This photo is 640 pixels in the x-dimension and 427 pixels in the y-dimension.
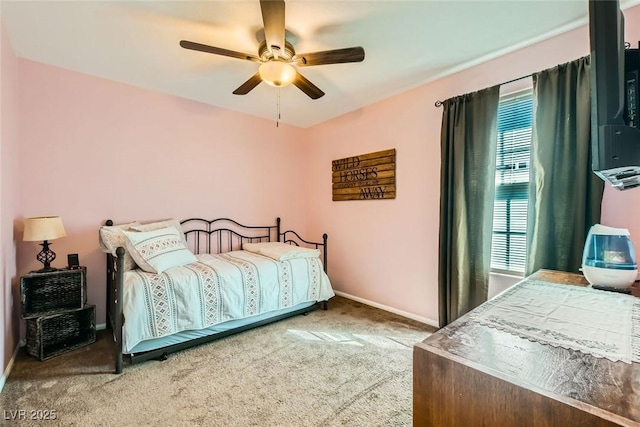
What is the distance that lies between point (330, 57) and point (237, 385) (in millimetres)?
2262

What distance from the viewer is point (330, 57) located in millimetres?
1944

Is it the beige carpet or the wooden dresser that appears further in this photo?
the beige carpet

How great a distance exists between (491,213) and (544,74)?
3.46 ft

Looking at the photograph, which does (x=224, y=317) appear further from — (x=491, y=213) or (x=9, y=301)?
(x=491, y=213)

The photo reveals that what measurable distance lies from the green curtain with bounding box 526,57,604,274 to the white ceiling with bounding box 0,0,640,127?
1.35 feet

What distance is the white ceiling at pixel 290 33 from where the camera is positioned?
5.89ft

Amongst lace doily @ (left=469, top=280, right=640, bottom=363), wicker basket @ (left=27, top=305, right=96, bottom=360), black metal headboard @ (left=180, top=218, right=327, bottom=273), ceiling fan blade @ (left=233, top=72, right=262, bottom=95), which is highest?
ceiling fan blade @ (left=233, top=72, right=262, bottom=95)

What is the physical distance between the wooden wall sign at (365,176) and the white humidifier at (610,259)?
182cm

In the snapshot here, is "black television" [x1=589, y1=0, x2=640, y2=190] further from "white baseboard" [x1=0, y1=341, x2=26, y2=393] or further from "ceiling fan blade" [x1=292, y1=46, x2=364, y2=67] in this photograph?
"white baseboard" [x1=0, y1=341, x2=26, y2=393]

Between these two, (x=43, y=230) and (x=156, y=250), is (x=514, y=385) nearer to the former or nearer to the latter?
(x=156, y=250)

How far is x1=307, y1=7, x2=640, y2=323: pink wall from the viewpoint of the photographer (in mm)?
2342

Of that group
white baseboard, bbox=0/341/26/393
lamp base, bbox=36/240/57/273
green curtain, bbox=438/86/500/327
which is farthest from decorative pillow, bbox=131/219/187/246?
green curtain, bbox=438/86/500/327

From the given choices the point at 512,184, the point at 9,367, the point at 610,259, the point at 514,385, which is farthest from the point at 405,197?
the point at 9,367

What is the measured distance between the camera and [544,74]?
205cm
